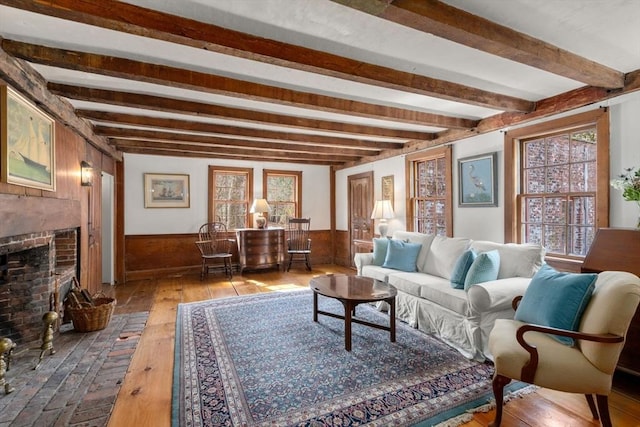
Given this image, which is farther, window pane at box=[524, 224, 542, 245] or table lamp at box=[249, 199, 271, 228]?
table lamp at box=[249, 199, 271, 228]

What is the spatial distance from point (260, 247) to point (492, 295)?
4247 mm

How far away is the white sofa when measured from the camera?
8.35 ft

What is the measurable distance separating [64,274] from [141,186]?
107 inches

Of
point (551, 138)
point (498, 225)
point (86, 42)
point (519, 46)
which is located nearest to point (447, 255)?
point (498, 225)

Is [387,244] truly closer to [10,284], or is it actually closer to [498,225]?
[498,225]

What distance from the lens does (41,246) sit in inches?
110

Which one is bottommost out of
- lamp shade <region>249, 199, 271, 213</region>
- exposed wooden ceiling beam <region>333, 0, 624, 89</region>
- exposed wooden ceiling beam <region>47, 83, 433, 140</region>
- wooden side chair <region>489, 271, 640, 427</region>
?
wooden side chair <region>489, 271, 640, 427</region>

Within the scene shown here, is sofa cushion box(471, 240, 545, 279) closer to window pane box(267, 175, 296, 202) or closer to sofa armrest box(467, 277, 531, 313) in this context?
sofa armrest box(467, 277, 531, 313)

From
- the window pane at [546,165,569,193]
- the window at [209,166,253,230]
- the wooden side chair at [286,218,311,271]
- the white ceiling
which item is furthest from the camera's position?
the wooden side chair at [286,218,311,271]

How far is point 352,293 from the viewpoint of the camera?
2.87 m

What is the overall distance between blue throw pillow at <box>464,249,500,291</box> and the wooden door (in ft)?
10.1

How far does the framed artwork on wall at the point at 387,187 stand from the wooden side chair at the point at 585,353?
3.77 metres

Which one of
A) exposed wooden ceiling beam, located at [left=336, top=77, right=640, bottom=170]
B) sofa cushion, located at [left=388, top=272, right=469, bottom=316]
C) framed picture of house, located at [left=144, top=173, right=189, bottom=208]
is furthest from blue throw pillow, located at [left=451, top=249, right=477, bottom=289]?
framed picture of house, located at [left=144, top=173, right=189, bottom=208]

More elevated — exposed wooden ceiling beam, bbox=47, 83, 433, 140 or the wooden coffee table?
exposed wooden ceiling beam, bbox=47, 83, 433, 140
